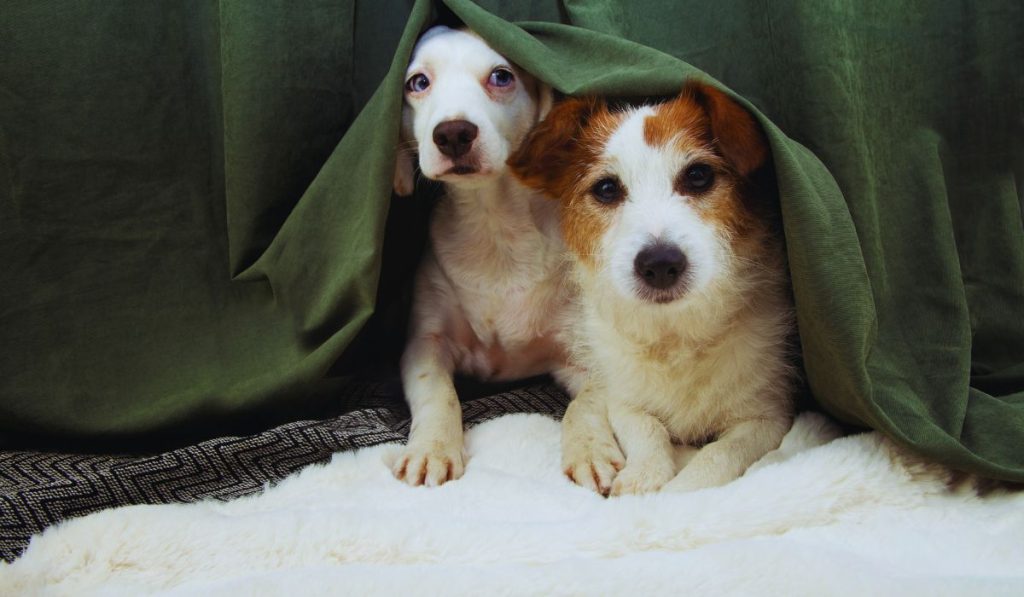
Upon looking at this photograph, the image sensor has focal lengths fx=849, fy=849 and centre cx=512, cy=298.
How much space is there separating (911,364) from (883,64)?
633 mm

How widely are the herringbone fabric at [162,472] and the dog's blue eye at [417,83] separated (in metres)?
0.80

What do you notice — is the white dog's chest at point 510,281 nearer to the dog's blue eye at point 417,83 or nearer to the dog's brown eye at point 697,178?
the dog's blue eye at point 417,83

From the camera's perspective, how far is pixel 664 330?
1847mm

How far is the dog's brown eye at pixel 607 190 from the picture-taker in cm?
180

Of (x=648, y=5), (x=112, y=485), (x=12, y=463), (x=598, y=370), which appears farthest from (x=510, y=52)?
(x=12, y=463)

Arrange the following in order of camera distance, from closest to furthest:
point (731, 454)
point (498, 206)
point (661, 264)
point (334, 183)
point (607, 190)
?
point (661, 264) → point (731, 454) → point (607, 190) → point (334, 183) → point (498, 206)

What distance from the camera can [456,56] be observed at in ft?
6.52

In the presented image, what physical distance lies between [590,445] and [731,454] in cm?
29

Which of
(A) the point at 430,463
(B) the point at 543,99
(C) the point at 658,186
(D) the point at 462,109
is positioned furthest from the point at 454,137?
(A) the point at 430,463

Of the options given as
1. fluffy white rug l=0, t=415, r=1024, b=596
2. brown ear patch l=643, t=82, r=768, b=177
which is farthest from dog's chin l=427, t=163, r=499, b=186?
fluffy white rug l=0, t=415, r=1024, b=596

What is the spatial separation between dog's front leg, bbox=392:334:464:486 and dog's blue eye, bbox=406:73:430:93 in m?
0.64

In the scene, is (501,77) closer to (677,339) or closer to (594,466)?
(677,339)

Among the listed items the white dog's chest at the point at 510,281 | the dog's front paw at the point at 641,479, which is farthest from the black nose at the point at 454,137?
the dog's front paw at the point at 641,479

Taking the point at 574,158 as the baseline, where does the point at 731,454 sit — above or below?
below
